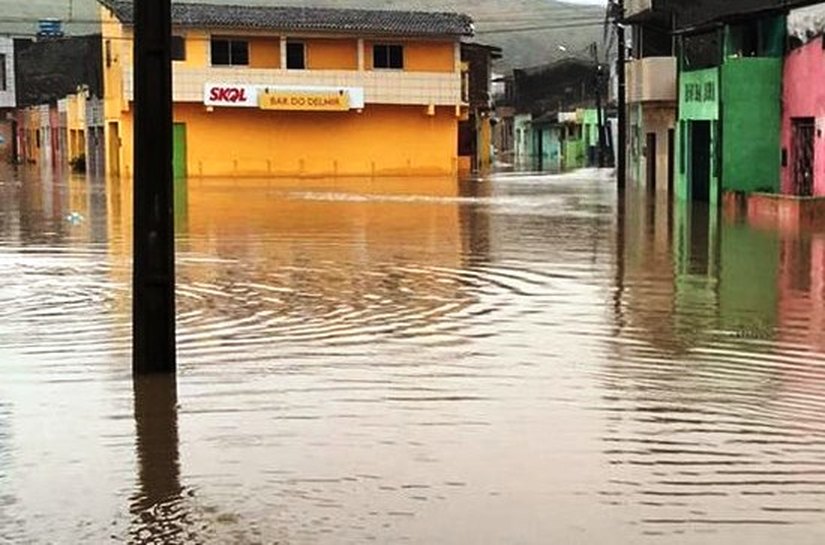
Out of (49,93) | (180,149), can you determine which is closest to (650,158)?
(180,149)

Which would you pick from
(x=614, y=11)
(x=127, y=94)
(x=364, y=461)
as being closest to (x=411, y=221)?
(x=364, y=461)

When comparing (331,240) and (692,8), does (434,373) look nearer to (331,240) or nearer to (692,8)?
(331,240)

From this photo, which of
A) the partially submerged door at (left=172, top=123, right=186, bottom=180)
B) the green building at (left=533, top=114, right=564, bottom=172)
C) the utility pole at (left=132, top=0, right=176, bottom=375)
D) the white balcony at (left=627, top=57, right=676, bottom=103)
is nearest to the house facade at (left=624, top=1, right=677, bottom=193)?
the white balcony at (left=627, top=57, right=676, bottom=103)

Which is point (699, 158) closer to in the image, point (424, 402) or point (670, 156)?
point (670, 156)

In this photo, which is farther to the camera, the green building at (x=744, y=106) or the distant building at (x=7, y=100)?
the distant building at (x=7, y=100)

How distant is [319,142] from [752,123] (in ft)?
97.4

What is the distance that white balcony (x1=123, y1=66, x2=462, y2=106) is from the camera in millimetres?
56281

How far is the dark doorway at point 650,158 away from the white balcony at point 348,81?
13.5 metres

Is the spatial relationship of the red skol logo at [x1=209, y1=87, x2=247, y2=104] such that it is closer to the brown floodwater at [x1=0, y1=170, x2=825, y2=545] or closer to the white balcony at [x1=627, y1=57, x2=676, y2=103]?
the white balcony at [x1=627, y1=57, x2=676, y2=103]

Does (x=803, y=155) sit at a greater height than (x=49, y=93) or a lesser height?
lesser

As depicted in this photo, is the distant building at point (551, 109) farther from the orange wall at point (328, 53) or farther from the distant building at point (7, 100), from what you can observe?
the orange wall at point (328, 53)

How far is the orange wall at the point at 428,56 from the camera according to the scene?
59250 mm

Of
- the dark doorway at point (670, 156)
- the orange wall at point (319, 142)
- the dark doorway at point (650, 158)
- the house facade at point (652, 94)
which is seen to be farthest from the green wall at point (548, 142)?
the dark doorway at point (670, 156)

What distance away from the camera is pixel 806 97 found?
96.9ft
